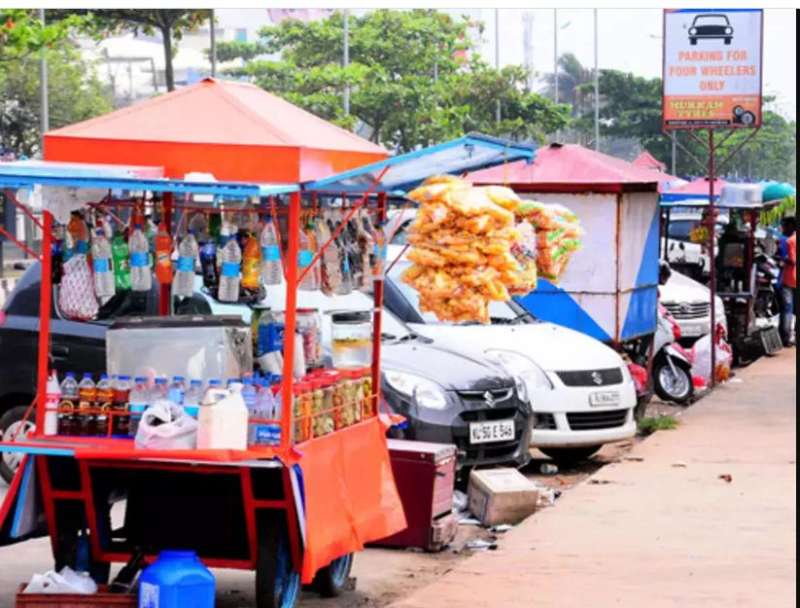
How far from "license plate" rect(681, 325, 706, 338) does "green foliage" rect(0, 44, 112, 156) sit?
29421 millimetres

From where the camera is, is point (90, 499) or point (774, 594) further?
point (774, 594)

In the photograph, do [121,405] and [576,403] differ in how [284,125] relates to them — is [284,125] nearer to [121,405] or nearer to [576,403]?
[121,405]

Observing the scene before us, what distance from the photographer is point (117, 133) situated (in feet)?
24.0

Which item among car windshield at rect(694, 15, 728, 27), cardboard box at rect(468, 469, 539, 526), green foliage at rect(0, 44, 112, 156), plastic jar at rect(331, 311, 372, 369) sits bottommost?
cardboard box at rect(468, 469, 539, 526)

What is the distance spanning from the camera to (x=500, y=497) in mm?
10469

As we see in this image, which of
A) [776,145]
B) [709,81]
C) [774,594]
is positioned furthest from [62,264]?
[776,145]

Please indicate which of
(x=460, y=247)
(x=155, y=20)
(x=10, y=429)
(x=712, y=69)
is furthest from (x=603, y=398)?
(x=155, y=20)

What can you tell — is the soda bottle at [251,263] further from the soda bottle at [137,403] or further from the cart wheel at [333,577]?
the cart wheel at [333,577]

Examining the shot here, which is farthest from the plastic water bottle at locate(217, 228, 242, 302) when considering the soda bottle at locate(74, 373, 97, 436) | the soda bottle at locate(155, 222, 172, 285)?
the soda bottle at locate(74, 373, 97, 436)

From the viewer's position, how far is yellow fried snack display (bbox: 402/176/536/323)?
24.5 ft

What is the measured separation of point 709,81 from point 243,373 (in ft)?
46.0

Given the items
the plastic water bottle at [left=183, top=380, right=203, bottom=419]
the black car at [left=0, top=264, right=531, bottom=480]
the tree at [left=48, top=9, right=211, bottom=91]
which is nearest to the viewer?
the plastic water bottle at [left=183, top=380, right=203, bottom=419]

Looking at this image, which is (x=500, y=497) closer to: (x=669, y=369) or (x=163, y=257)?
(x=163, y=257)

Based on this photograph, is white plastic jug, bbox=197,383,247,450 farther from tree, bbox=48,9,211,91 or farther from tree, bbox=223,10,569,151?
tree, bbox=223,10,569,151
